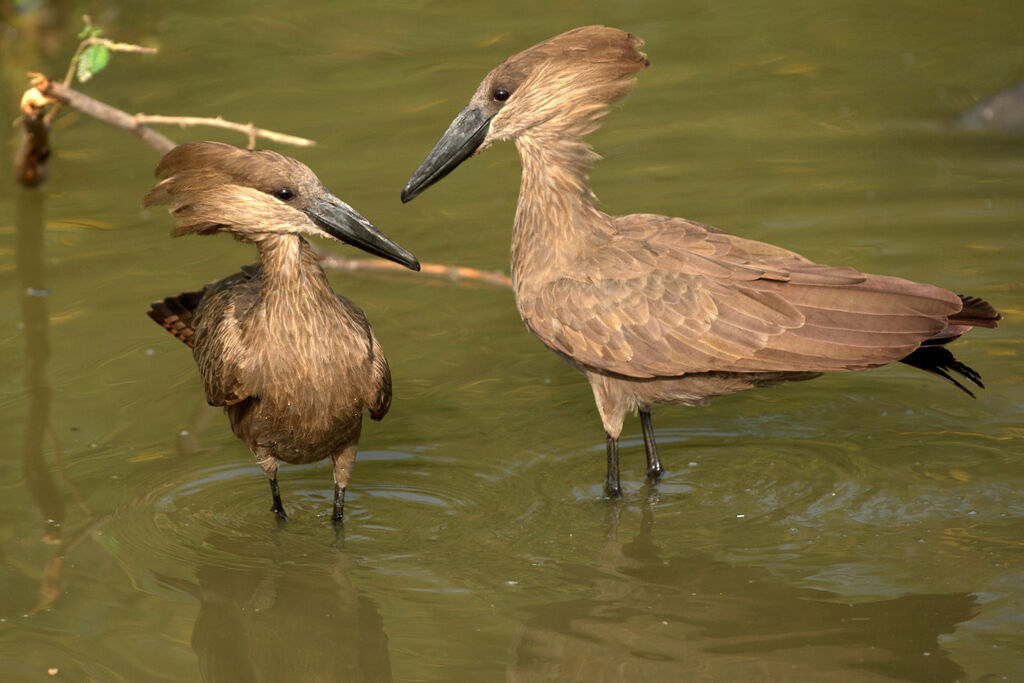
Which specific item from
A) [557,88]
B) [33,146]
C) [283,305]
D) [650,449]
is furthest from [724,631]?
[33,146]

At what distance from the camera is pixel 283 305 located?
5.20 meters

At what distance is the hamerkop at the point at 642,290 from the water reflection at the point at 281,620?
1315 millimetres

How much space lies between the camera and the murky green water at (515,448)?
15.9 ft

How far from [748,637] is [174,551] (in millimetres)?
2281

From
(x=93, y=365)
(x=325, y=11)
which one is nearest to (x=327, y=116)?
(x=325, y=11)

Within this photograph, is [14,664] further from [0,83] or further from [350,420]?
[0,83]

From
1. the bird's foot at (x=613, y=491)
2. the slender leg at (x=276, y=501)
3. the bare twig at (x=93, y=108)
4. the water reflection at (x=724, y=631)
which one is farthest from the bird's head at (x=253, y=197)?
the bare twig at (x=93, y=108)

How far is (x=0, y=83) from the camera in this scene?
10.9m

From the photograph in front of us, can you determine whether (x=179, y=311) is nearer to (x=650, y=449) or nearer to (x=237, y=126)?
(x=237, y=126)

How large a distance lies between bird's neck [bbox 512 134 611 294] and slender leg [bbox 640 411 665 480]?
770mm

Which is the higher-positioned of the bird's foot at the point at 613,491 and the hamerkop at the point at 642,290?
the hamerkop at the point at 642,290

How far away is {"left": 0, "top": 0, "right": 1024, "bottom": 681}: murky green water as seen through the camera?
4.85 m

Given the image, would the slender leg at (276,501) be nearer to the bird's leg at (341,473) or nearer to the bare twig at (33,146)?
the bird's leg at (341,473)

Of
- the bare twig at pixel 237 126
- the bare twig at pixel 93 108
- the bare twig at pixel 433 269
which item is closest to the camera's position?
the bare twig at pixel 237 126
